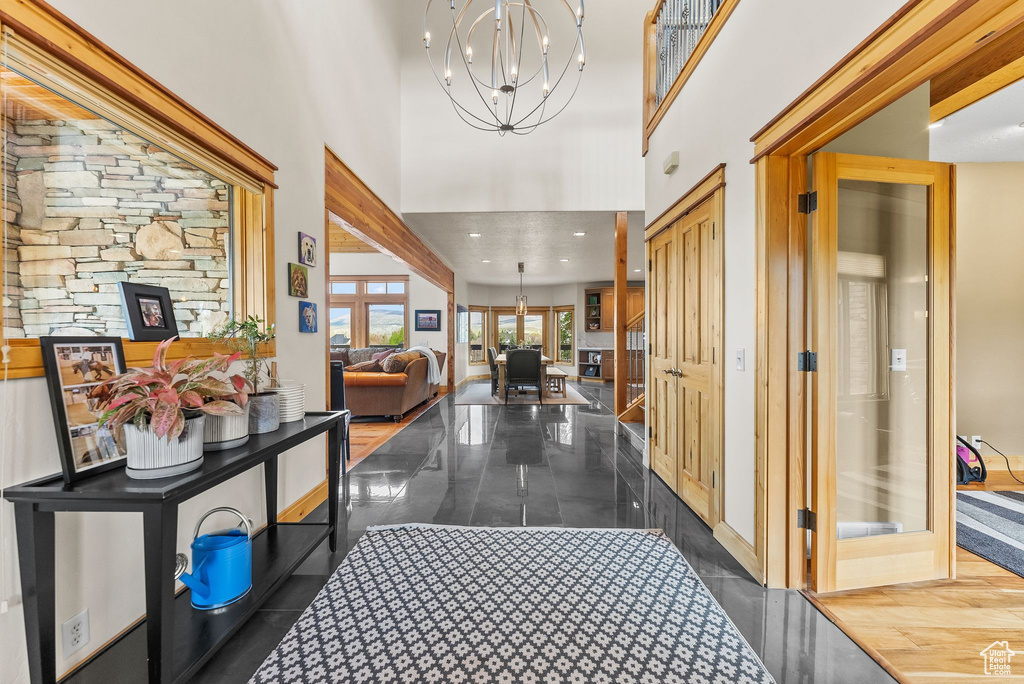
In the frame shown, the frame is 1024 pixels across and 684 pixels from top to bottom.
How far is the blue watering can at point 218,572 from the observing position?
4.98ft

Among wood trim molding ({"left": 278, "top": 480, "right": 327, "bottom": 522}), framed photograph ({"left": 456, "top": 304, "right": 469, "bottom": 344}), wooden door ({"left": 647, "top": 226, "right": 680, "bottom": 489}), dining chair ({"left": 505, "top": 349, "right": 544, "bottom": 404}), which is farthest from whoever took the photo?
framed photograph ({"left": 456, "top": 304, "right": 469, "bottom": 344})

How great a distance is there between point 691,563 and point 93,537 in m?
2.48

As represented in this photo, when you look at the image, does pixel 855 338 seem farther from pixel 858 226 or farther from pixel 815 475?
pixel 815 475

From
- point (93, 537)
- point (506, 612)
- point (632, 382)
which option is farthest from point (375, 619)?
point (632, 382)

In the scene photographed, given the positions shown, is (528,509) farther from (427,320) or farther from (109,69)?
(427,320)

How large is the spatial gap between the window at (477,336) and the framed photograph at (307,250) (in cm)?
844

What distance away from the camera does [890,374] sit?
6.37ft

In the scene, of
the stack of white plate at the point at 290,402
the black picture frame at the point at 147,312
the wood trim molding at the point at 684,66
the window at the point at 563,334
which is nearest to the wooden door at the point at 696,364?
the wood trim molding at the point at 684,66

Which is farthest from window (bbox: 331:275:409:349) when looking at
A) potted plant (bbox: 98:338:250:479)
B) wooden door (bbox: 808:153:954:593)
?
wooden door (bbox: 808:153:954:593)

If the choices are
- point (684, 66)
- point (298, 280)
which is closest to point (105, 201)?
point (298, 280)

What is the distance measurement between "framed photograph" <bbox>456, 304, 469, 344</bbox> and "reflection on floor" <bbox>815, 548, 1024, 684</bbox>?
8.79 meters

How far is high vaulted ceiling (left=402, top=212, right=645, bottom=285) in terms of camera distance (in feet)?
17.4

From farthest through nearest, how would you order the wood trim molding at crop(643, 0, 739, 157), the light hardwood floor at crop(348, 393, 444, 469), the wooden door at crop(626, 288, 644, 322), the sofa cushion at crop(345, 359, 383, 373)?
1. the wooden door at crop(626, 288, 644, 322)
2. the sofa cushion at crop(345, 359, 383, 373)
3. the light hardwood floor at crop(348, 393, 444, 469)
4. the wood trim molding at crop(643, 0, 739, 157)

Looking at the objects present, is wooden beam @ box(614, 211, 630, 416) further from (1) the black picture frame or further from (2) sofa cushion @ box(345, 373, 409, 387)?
(1) the black picture frame
